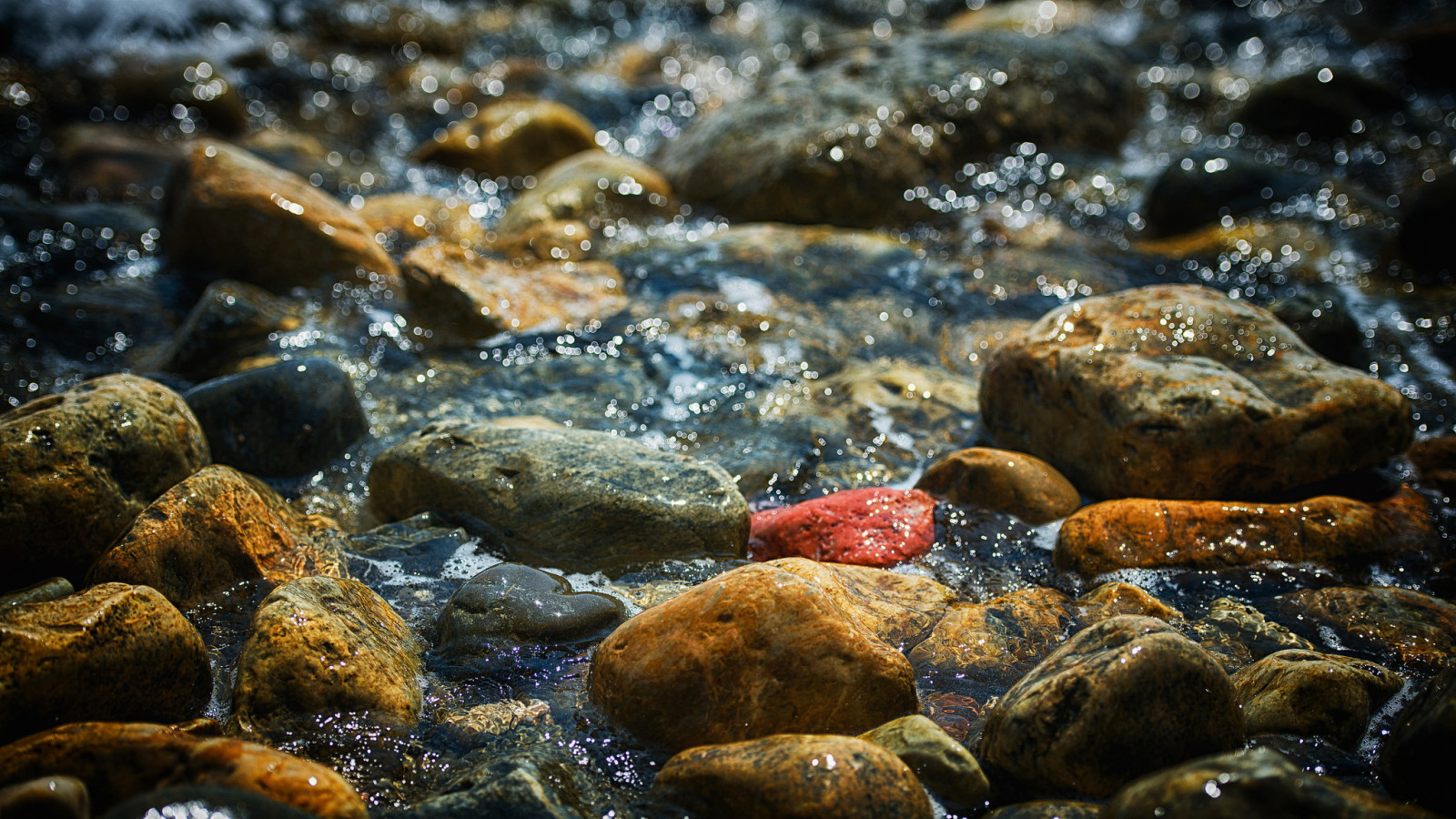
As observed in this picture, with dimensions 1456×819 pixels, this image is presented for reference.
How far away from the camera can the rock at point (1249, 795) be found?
6.13ft

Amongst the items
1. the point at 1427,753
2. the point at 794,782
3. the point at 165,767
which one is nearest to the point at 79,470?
the point at 165,767

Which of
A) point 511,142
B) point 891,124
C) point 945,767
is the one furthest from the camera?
point 511,142

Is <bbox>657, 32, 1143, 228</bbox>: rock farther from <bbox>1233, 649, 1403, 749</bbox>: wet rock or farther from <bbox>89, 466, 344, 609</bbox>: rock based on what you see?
<bbox>1233, 649, 1403, 749</bbox>: wet rock

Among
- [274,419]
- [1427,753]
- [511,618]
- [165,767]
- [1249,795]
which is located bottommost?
[274,419]

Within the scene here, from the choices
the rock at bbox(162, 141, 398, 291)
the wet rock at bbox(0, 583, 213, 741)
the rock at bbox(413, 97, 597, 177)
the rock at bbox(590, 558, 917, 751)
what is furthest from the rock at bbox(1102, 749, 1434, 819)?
the rock at bbox(413, 97, 597, 177)

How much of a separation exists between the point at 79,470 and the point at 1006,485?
3.90m

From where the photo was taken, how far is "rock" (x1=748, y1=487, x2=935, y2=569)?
3.95m

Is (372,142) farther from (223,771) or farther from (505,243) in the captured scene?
(223,771)

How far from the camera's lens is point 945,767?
2490 mm

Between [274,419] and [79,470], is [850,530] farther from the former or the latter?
[79,470]

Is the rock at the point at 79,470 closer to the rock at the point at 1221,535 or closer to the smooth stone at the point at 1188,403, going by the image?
the rock at the point at 1221,535

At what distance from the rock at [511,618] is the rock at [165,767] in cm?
88

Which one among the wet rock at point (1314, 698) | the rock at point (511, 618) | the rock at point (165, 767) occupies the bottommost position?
the rock at point (511, 618)

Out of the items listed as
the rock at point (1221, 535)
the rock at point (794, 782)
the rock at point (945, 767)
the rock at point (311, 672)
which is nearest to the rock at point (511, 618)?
the rock at point (311, 672)
